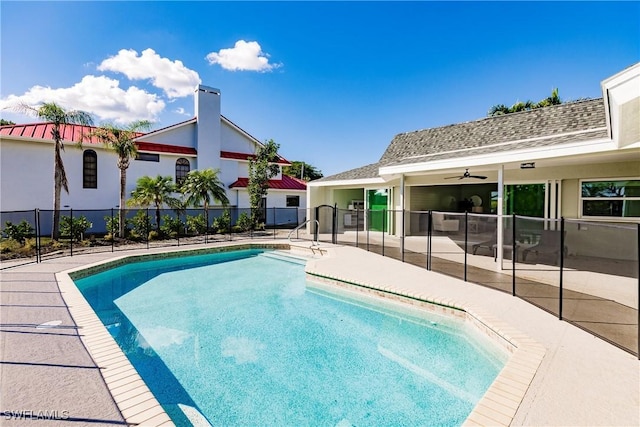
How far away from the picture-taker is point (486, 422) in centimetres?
279

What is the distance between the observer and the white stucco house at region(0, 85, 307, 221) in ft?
50.4

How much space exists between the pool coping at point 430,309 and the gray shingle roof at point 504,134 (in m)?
4.43

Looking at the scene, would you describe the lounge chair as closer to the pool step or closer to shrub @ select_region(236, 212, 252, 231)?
the pool step

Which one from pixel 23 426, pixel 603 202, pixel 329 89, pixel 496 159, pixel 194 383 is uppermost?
pixel 329 89

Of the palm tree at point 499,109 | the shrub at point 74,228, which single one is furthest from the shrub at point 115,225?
the palm tree at point 499,109

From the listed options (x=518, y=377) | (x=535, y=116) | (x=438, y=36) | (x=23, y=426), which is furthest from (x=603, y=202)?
(x=23, y=426)

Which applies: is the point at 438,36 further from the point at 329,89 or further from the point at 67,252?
the point at 67,252

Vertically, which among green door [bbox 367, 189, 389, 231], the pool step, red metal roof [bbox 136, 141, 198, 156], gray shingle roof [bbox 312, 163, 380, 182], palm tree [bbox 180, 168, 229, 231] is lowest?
the pool step

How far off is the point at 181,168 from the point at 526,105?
27.3 m

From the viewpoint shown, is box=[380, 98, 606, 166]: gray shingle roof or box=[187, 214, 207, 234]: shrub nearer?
box=[380, 98, 606, 166]: gray shingle roof

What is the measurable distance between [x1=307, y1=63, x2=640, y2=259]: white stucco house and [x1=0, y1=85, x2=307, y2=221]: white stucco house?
8765 millimetres

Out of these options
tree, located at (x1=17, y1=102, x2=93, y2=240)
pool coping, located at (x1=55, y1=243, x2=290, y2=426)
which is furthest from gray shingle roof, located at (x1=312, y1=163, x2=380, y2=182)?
pool coping, located at (x1=55, y1=243, x2=290, y2=426)

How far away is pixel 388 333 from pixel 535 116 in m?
9.67

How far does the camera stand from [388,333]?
233 inches
